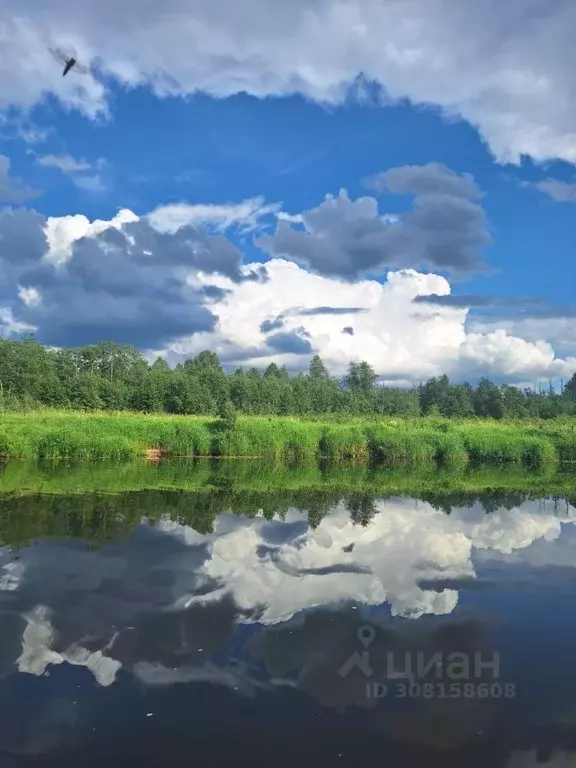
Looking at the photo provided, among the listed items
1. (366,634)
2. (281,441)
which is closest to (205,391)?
(281,441)

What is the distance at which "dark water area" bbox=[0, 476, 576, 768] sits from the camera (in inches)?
242

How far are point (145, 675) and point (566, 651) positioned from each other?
607 centimetres

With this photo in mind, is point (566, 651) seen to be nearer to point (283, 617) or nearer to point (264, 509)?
point (283, 617)

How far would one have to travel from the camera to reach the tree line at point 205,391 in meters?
75.1

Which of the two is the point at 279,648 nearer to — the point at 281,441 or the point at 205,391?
the point at 281,441

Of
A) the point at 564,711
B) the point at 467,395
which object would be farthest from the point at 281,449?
the point at 467,395

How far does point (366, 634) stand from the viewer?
29.4ft
